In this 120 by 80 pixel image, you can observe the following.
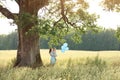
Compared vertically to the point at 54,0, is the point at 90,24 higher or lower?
lower

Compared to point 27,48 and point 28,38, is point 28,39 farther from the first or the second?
point 27,48

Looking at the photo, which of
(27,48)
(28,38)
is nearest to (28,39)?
(28,38)

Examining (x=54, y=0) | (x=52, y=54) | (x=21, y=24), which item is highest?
(x=54, y=0)

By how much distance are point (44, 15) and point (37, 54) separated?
2742 millimetres

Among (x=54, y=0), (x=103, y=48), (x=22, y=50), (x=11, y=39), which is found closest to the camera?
(x=22, y=50)

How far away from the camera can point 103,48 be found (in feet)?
347

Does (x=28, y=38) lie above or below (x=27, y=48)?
above

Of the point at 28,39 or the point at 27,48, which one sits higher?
the point at 28,39

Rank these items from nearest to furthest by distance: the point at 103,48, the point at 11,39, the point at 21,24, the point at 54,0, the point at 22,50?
the point at 21,24 → the point at 22,50 → the point at 54,0 → the point at 103,48 → the point at 11,39

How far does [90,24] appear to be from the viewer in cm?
2728

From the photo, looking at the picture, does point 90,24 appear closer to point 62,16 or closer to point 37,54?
point 62,16

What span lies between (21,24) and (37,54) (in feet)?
12.8

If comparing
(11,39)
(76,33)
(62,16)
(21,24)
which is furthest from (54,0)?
(11,39)

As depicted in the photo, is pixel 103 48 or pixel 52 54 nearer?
pixel 52 54
